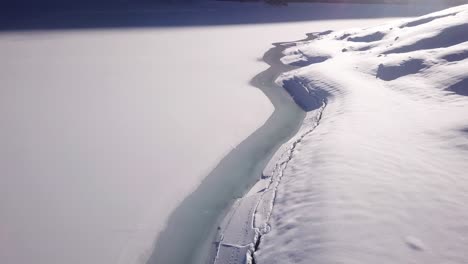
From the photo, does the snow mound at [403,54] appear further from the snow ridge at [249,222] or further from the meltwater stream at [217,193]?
the snow ridge at [249,222]

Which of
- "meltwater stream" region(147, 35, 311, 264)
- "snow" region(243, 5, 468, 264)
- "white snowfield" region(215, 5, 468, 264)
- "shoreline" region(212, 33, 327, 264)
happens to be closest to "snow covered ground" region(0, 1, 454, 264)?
"meltwater stream" region(147, 35, 311, 264)

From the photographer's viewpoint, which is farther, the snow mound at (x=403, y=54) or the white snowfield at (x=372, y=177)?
the snow mound at (x=403, y=54)

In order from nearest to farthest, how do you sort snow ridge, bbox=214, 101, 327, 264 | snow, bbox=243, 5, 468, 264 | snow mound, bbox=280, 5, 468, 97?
1. snow, bbox=243, 5, 468, 264
2. snow ridge, bbox=214, 101, 327, 264
3. snow mound, bbox=280, 5, 468, 97

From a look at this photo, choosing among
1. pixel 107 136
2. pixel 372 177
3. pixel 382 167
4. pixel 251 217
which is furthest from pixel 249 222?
pixel 107 136

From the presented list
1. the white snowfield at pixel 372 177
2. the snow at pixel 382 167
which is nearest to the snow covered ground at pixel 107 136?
the white snowfield at pixel 372 177

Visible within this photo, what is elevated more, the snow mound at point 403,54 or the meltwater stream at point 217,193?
the snow mound at point 403,54

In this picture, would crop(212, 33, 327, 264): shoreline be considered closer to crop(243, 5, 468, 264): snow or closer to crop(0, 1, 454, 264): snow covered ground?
crop(243, 5, 468, 264): snow

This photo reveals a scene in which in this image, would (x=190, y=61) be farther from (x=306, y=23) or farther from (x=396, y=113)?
(x=306, y=23)

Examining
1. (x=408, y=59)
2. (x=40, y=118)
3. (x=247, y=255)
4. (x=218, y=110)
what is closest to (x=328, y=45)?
(x=408, y=59)
